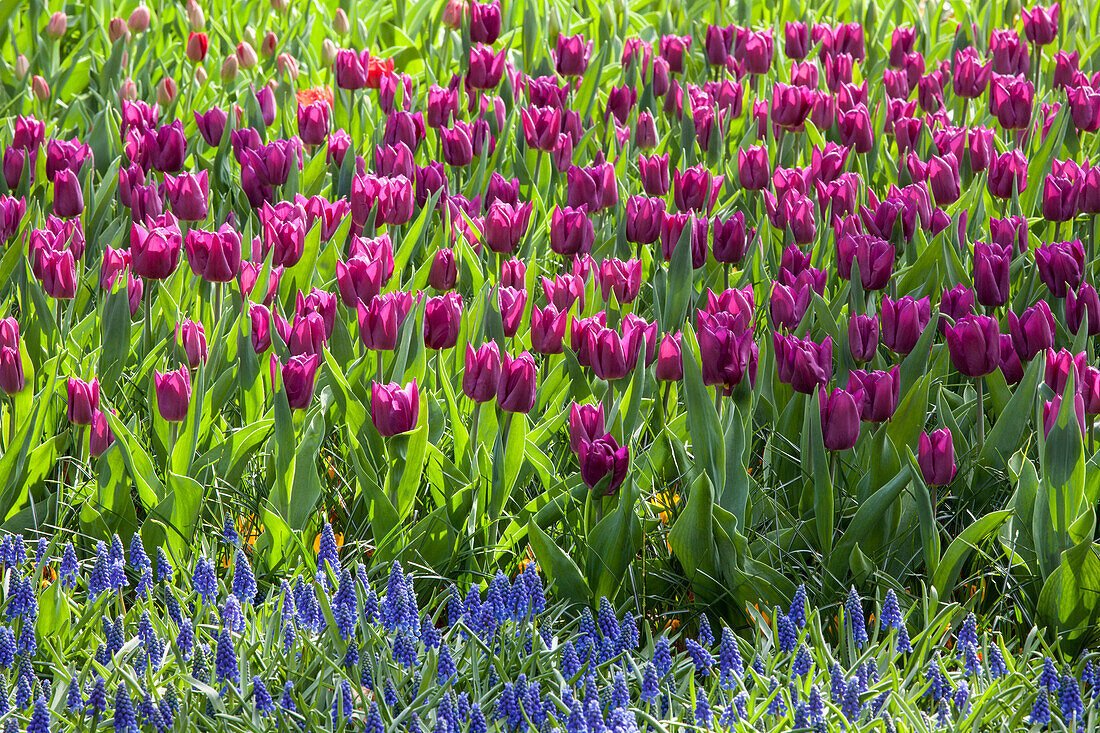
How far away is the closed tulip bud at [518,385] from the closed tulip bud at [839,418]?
0.47m

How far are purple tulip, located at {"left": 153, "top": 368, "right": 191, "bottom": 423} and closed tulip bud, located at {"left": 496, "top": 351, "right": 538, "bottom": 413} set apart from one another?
0.53 m

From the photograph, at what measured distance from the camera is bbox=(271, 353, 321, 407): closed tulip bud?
2090 mm

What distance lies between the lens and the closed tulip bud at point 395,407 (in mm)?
2000

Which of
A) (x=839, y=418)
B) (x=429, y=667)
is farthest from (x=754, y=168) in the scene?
(x=429, y=667)

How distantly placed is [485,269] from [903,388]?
1151mm

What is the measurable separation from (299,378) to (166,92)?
2361 mm

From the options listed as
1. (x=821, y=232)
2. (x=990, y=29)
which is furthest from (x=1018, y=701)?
(x=990, y=29)

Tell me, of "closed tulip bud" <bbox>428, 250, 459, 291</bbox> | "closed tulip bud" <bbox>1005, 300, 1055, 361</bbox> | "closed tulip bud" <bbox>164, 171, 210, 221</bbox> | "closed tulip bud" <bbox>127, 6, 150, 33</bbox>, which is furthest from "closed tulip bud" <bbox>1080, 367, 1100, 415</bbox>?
"closed tulip bud" <bbox>127, 6, 150, 33</bbox>

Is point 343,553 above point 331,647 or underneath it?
underneath

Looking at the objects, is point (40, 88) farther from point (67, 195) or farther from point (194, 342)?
point (194, 342)

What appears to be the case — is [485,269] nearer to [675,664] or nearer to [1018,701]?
[675,664]

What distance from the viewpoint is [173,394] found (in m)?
2.05

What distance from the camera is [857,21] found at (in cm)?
543

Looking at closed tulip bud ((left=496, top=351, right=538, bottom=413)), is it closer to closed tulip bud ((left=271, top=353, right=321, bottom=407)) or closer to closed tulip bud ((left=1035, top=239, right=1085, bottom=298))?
closed tulip bud ((left=271, top=353, right=321, bottom=407))
